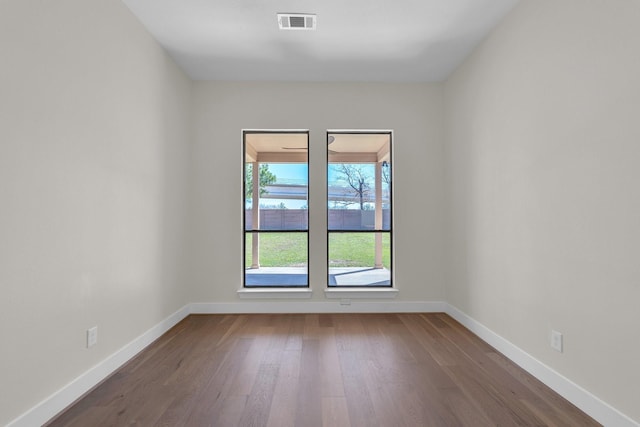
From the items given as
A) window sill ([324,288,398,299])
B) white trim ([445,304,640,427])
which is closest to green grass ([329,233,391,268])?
window sill ([324,288,398,299])

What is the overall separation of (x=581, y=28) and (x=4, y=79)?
3.17 m

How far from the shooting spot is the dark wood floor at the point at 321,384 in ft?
6.31

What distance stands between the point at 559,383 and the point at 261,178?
11.2 ft

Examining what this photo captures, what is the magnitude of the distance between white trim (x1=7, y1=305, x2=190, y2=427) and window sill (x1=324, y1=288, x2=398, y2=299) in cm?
185

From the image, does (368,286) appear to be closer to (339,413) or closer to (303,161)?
(303,161)

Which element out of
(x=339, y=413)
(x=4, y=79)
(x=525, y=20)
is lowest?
(x=339, y=413)

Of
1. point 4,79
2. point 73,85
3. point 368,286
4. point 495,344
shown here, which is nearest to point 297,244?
point 368,286

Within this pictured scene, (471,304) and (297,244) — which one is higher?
(297,244)

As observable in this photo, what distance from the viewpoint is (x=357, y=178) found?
169 inches

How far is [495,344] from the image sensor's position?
2.98 metres

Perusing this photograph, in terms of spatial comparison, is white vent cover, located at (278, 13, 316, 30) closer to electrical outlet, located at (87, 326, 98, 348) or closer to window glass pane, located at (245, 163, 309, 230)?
window glass pane, located at (245, 163, 309, 230)

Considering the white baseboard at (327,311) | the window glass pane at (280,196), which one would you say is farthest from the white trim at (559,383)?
the window glass pane at (280,196)

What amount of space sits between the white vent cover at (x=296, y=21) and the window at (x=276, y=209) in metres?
1.41

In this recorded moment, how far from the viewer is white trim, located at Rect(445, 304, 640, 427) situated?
1.83 meters
